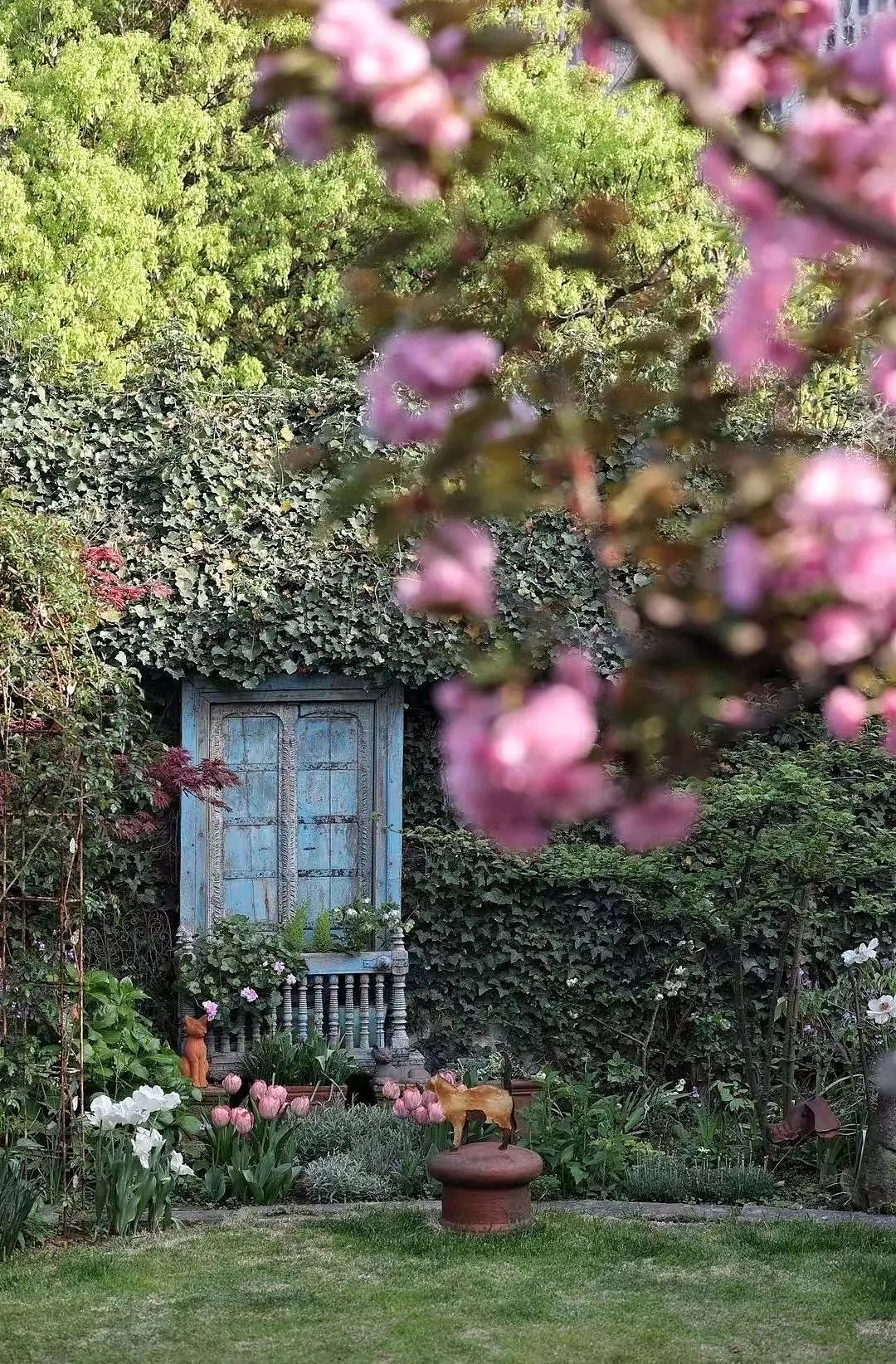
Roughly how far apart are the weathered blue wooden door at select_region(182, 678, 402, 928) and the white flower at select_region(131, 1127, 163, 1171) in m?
2.91

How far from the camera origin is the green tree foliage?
11656mm

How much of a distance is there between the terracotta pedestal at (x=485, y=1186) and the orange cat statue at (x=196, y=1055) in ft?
7.61

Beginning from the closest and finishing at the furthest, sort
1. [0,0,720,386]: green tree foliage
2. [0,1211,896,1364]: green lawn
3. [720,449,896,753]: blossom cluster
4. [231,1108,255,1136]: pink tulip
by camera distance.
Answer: [720,449,896,753]: blossom cluster → [0,1211,896,1364]: green lawn → [231,1108,255,1136]: pink tulip → [0,0,720,386]: green tree foliage

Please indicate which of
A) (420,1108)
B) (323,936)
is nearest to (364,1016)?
(323,936)

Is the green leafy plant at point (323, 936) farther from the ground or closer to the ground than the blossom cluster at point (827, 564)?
closer to the ground

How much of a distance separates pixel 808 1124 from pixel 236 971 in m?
3.01

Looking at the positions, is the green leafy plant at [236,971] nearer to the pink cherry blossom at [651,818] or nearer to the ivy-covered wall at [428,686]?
the ivy-covered wall at [428,686]

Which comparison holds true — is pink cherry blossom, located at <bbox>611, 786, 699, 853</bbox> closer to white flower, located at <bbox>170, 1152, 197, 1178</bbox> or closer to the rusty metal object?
white flower, located at <bbox>170, 1152, 197, 1178</bbox>

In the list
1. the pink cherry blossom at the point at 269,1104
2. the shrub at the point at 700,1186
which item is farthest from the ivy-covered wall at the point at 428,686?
the pink cherry blossom at the point at 269,1104

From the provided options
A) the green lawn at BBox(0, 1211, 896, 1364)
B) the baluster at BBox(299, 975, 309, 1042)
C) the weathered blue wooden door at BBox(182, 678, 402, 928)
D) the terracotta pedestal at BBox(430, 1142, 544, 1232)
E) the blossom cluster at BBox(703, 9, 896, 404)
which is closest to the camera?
the blossom cluster at BBox(703, 9, 896, 404)

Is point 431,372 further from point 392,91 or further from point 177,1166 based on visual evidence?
point 177,1166

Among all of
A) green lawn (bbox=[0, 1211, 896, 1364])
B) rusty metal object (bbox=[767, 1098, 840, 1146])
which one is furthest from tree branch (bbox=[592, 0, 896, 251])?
rusty metal object (bbox=[767, 1098, 840, 1146])

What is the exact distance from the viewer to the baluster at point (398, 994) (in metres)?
8.17

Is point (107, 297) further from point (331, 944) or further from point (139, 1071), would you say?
point (139, 1071)
